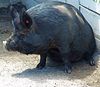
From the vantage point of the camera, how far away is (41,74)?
4520 mm

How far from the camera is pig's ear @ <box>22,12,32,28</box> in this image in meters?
4.27

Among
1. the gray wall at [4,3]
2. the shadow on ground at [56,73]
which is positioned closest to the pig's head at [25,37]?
the shadow on ground at [56,73]

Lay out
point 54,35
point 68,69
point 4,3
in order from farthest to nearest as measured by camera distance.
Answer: point 4,3 < point 68,69 < point 54,35

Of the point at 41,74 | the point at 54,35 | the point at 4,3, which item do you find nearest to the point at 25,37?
the point at 54,35

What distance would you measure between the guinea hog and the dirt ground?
0.11 m

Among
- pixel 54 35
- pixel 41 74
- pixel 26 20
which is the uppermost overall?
pixel 26 20

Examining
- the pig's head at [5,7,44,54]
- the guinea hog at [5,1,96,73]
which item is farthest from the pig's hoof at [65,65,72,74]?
the pig's head at [5,7,44,54]

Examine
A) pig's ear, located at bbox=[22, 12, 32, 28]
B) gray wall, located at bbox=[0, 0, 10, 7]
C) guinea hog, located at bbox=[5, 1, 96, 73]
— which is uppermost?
Result: pig's ear, located at bbox=[22, 12, 32, 28]

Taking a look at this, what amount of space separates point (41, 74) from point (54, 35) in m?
0.50

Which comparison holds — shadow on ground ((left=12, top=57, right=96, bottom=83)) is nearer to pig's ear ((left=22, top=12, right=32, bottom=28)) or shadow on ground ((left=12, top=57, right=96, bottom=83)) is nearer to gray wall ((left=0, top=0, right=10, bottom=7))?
pig's ear ((left=22, top=12, right=32, bottom=28))

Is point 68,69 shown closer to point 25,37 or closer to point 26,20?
point 25,37

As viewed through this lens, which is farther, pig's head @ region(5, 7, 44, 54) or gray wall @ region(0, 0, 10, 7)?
gray wall @ region(0, 0, 10, 7)

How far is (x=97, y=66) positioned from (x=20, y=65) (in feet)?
3.35

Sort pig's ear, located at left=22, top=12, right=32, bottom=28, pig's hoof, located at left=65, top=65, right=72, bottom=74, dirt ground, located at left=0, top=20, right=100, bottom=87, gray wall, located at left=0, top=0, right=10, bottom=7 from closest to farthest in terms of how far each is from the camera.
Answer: dirt ground, located at left=0, top=20, right=100, bottom=87
pig's ear, located at left=22, top=12, right=32, bottom=28
pig's hoof, located at left=65, top=65, right=72, bottom=74
gray wall, located at left=0, top=0, right=10, bottom=7
